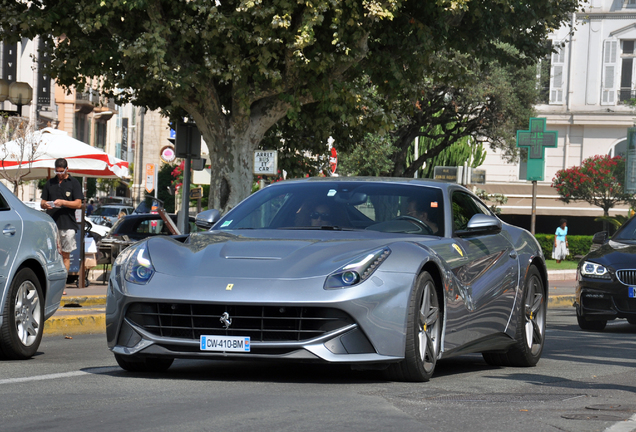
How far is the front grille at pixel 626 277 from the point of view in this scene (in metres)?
13.4

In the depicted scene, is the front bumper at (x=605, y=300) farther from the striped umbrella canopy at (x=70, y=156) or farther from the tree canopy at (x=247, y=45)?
the striped umbrella canopy at (x=70, y=156)

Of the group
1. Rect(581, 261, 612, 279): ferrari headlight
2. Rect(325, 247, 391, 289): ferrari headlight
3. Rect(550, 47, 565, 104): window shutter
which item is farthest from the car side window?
Rect(550, 47, 565, 104): window shutter

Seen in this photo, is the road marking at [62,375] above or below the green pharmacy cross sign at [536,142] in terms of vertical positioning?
below

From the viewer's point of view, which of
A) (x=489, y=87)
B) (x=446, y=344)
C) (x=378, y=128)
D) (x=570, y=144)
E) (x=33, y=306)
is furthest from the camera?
(x=570, y=144)

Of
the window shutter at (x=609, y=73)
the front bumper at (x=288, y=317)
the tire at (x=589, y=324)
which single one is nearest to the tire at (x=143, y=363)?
the front bumper at (x=288, y=317)

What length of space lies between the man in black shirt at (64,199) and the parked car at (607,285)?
658 centimetres

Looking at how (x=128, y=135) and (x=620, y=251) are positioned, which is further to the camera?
(x=128, y=135)

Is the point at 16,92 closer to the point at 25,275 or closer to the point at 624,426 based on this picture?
the point at 25,275

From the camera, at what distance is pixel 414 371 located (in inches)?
270

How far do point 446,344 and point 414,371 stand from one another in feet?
1.83

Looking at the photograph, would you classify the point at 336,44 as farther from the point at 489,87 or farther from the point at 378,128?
the point at 489,87

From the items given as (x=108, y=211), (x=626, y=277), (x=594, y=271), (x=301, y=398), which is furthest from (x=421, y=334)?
(x=108, y=211)

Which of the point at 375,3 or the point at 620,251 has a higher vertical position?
the point at 375,3

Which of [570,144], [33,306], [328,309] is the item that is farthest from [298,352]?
[570,144]
